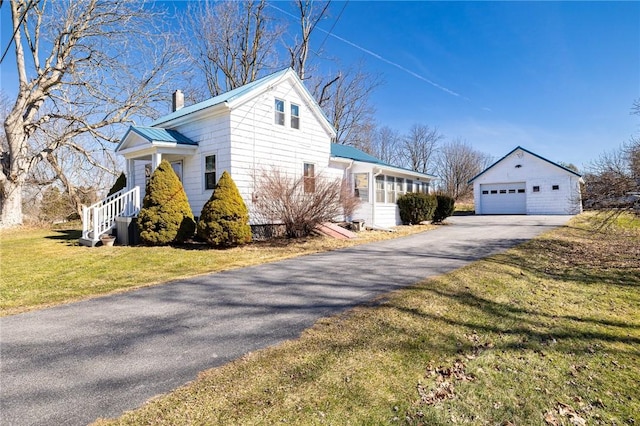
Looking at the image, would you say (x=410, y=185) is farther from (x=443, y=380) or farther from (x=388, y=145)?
(x=388, y=145)

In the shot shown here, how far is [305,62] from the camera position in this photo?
82.8ft

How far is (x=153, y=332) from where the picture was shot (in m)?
4.05

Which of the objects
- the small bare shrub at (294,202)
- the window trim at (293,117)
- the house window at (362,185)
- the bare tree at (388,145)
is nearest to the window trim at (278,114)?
the window trim at (293,117)

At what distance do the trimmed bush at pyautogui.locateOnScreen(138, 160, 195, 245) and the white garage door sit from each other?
86.8 feet

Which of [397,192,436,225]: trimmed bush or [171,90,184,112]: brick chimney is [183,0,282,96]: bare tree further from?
[397,192,436,225]: trimmed bush

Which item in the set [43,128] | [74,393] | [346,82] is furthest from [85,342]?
[346,82]

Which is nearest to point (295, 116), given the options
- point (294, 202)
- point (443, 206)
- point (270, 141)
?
point (270, 141)

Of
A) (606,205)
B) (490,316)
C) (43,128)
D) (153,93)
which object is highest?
(153,93)

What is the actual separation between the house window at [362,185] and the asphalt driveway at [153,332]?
9.82m

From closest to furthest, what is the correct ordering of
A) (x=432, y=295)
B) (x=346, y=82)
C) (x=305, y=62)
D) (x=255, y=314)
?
(x=255, y=314), (x=432, y=295), (x=305, y=62), (x=346, y=82)

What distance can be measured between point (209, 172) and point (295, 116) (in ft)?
14.5

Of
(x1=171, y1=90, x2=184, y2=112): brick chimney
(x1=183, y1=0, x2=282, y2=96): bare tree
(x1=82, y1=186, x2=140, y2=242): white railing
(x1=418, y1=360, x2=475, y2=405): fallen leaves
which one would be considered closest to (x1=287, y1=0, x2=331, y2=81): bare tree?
(x1=183, y1=0, x2=282, y2=96): bare tree

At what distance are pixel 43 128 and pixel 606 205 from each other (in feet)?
82.6

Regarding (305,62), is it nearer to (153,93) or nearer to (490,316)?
(153,93)
